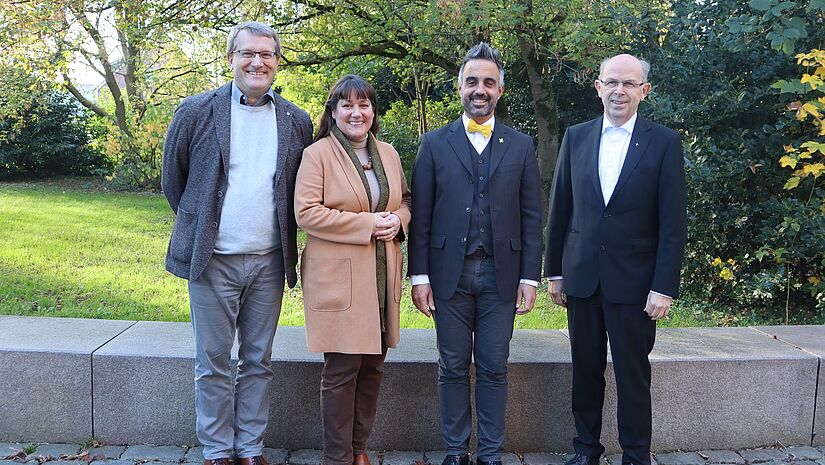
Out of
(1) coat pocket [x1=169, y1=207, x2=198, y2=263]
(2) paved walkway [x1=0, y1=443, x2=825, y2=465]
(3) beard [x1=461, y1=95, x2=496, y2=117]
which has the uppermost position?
(3) beard [x1=461, y1=95, x2=496, y2=117]

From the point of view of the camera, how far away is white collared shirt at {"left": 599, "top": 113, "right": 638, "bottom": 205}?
137 inches

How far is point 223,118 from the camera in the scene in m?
3.37

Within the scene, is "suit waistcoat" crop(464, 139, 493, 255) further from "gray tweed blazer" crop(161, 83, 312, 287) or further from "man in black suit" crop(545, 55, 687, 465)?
"gray tweed blazer" crop(161, 83, 312, 287)

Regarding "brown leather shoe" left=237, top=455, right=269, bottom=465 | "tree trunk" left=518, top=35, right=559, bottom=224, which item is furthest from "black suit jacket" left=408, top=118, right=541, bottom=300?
"tree trunk" left=518, top=35, right=559, bottom=224

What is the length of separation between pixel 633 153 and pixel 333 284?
153 cm

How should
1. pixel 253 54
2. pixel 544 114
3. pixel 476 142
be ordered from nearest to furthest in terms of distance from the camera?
pixel 253 54 → pixel 476 142 → pixel 544 114

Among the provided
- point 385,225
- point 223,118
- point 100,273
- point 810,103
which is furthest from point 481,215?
point 100,273

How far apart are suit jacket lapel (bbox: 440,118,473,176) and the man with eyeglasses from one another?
723mm

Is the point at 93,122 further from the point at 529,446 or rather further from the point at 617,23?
the point at 529,446

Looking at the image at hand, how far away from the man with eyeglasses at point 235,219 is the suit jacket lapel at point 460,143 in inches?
28.5

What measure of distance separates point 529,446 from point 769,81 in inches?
168

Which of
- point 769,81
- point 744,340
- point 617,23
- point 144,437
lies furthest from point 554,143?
point 144,437

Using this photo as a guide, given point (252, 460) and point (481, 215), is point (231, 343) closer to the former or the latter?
point (252, 460)

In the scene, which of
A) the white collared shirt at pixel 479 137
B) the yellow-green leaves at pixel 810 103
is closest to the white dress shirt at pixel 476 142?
the white collared shirt at pixel 479 137
